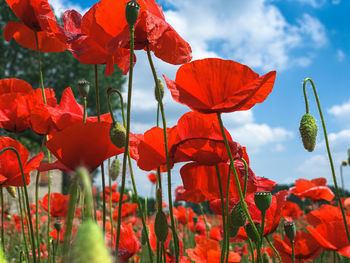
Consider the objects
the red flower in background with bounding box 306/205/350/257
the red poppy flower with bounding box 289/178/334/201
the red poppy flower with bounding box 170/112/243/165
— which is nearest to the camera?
the red poppy flower with bounding box 170/112/243/165

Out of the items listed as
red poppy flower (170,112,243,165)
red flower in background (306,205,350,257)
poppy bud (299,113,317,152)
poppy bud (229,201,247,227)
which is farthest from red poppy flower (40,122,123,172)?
red flower in background (306,205,350,257)

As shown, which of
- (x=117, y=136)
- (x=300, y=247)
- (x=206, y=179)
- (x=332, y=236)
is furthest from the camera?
(x=300, y=247)

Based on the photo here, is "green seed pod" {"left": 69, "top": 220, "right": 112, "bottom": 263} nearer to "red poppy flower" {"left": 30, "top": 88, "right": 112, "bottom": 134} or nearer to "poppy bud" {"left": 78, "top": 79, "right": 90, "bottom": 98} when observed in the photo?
"red poppy flower" {"left": 30, "top": 88, "right": 112, "bottom": 134}

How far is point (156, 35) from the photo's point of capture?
28.1 inches

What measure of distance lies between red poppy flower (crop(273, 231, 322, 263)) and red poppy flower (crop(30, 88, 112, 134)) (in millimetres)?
762

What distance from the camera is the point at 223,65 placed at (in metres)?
0.69

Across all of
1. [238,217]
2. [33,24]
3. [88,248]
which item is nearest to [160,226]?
[238,217]

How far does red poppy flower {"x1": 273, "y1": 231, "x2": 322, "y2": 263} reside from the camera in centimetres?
125

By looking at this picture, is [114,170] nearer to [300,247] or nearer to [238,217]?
[238,217]

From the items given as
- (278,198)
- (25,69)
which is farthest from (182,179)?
(25,69)

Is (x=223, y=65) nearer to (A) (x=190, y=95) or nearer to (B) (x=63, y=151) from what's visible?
(A) (x=190, y=95)

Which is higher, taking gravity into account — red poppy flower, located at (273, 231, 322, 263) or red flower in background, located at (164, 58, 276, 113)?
red flower in background, located at (164, 58, 276, 113)

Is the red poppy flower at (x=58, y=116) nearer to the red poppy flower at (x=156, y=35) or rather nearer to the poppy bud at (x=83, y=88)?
the poppy bud at (x=83, y=88)

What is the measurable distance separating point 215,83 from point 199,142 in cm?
13
